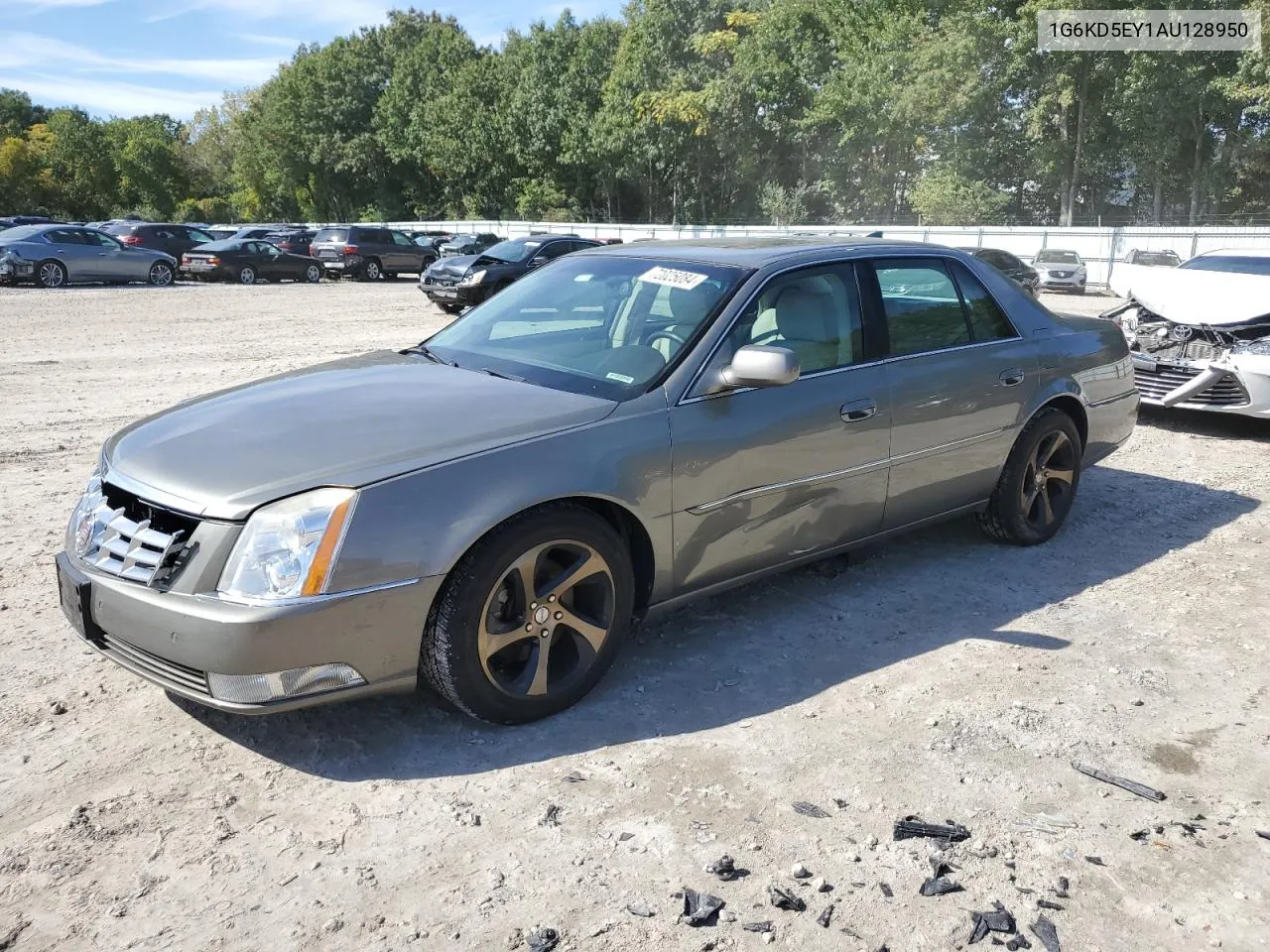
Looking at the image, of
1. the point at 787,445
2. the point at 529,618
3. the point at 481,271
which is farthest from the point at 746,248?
the point at 481,271

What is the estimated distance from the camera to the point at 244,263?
2627 cm

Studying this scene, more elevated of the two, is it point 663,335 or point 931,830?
point 663,335

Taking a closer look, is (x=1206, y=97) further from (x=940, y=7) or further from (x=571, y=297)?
(x=571, y=297)

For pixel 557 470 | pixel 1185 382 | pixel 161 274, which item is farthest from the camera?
pixel 161 274

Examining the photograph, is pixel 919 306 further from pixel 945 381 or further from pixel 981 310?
pixel 981 310

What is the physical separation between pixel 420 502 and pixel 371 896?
3.66 ft

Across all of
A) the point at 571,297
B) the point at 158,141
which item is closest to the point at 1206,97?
the point at 571,297

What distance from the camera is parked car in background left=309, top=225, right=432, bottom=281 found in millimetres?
28438

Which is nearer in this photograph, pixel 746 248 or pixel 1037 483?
pixel 746 248

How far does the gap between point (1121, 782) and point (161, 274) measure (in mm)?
26284

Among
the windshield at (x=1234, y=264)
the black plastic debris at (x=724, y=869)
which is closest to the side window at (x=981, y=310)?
the black plastic debris at (x=724, y=869)

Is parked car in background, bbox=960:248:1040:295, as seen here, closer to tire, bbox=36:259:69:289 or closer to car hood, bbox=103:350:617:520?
car hood, bbox=103:350:617:520

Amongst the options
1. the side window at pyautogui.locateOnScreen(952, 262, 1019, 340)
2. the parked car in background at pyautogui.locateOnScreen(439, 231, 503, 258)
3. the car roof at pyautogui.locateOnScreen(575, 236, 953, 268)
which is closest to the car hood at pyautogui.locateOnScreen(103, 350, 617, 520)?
the car roof at pyautogui.locateOnScreen(575, 236, 953, 268)

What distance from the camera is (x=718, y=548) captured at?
3.91 m
